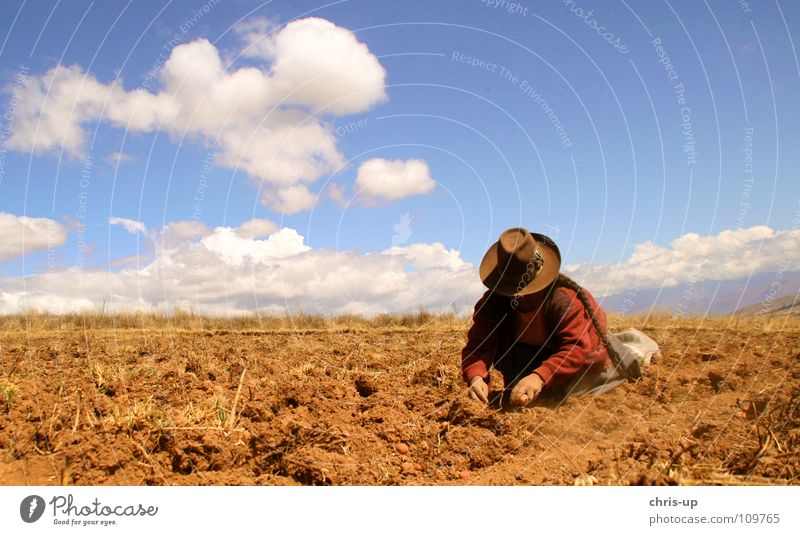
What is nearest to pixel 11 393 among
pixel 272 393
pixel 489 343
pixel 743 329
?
pixel 272 393

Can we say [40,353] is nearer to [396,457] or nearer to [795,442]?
[396,457]

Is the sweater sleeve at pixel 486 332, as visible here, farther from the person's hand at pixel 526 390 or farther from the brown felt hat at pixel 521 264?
the person's hand at pixel 526 390

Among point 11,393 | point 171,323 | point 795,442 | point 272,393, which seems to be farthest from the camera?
point 171,323

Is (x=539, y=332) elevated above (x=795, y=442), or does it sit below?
above

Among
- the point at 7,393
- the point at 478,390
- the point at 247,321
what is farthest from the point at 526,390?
the point at 247,321

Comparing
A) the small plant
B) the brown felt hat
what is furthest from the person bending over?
the small plant

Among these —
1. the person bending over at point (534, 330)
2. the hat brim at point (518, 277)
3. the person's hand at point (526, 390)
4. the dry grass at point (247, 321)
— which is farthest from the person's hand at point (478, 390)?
the dry grass at point (247, 321)

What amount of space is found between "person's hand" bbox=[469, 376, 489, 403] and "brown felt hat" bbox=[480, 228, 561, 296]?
28.0 inches

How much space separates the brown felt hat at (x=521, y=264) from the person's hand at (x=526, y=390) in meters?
0.64

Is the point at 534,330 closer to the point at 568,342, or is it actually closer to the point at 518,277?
the point at 568,342

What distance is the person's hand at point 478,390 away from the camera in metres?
4.35

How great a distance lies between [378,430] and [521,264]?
1.59 metres

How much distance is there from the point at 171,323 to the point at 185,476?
10.9 m

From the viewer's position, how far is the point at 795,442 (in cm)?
338
